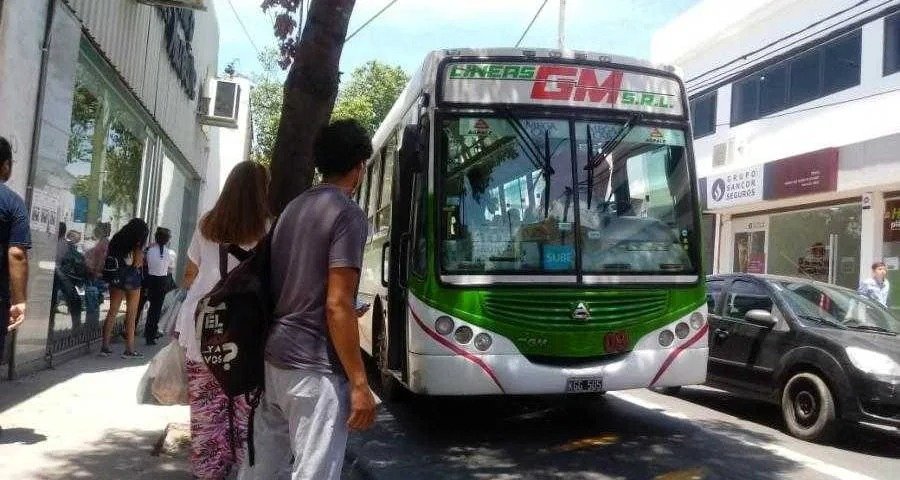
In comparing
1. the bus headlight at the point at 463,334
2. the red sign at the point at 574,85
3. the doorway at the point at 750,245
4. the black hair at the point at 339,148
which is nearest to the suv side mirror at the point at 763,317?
the red sign at the point at 574,85

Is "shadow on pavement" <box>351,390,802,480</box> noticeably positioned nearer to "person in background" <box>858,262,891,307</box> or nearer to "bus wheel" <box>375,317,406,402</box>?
"bus wheel" <box>375,317,406,402</box>

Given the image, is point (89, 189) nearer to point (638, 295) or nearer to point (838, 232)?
point (638, 295)

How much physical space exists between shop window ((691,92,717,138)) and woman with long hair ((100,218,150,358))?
15.4m

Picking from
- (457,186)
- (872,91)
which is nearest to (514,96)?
(457,186)

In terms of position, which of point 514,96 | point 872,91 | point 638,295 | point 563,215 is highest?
point 872,91

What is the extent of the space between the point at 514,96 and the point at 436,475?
2946 mm

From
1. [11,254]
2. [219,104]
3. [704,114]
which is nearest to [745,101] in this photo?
[704,114]

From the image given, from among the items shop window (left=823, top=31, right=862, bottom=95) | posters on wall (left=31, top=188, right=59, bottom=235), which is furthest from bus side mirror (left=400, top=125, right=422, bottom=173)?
shop window (left=823, top=31, right=862, bottom=95)

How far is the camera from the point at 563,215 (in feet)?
18.9

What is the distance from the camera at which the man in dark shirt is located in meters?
4.23

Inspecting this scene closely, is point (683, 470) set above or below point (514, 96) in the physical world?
below

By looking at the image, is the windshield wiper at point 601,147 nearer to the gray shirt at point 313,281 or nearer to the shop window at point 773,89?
the gray shirt at point 313,281

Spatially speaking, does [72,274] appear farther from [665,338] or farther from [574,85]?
[665,338]

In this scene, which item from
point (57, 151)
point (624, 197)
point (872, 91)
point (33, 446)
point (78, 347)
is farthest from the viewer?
point (872, 91)
